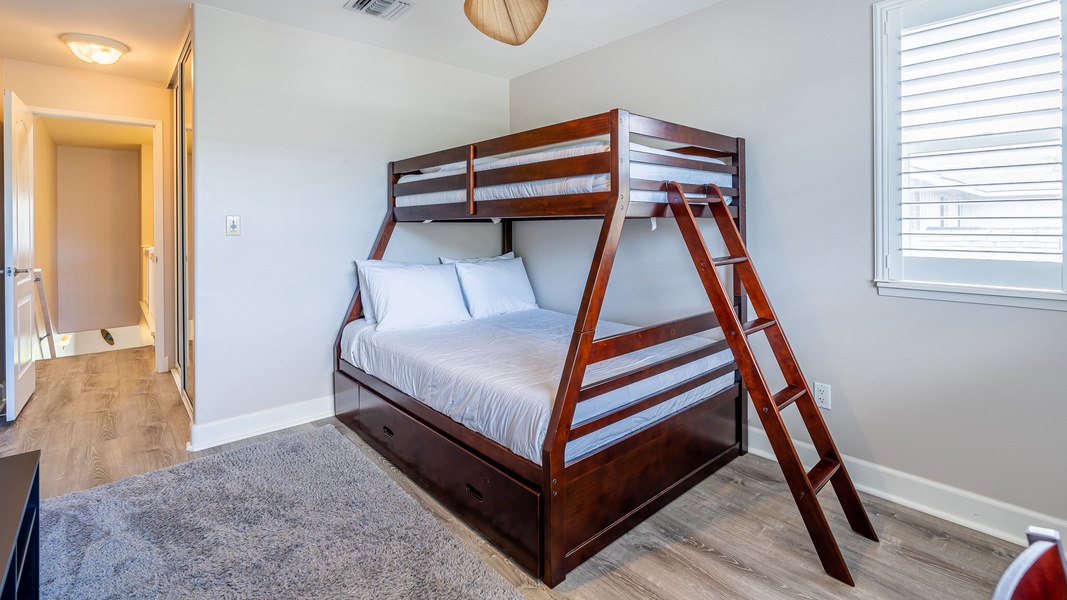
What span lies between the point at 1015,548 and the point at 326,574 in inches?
96.1

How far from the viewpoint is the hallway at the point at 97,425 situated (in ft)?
8.25

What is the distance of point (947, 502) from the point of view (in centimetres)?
208

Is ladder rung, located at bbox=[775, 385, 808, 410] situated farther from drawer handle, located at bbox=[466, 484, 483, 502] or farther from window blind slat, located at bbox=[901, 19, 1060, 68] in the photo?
window blind slat, located at bbox=[901, 19, 1060, 68]

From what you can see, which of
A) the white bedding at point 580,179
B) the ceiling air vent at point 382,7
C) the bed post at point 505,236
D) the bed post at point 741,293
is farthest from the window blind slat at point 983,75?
the bed post at point 505,236

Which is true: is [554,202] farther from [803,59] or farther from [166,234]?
[166,234]

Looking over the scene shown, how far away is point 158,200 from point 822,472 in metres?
4.62

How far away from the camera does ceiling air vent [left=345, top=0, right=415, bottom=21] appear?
2623 millimetres

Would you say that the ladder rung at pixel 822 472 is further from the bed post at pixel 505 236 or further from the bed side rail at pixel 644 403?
the bed post at pixel 505 236

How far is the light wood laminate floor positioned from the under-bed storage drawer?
54mm

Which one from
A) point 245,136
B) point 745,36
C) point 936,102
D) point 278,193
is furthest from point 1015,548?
point 245,136

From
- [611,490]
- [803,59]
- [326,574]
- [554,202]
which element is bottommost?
[326,574]

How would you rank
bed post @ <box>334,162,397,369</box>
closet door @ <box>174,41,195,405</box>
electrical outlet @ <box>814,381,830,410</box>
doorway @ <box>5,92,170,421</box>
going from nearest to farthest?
electrical outlet @ <box>814,381,830,410</box>, closet door @ <box>174,41,195,405</box>, bed post @ <box>334,162,397,369</box>, doorway @ <box>5,92,170,421</box>

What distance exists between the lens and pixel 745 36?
8.38 feet

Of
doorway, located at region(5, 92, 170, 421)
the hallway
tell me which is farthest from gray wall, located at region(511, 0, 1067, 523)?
doorway, located at region(5, 92, 170, 421)
